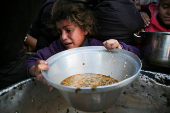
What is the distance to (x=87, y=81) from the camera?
716 mm

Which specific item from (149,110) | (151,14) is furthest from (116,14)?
(149,110)

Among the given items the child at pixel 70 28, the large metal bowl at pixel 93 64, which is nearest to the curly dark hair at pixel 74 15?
the child at pixel 70 28

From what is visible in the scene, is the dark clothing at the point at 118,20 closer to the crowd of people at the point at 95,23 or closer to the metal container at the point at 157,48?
the crowd of people at the point at 95,23

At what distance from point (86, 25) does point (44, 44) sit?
53 cm

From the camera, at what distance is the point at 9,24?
17.6 inches

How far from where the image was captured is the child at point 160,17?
50.5 inches

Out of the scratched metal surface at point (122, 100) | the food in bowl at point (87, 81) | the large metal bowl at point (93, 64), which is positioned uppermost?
the large metal bowl at point (93, 64)

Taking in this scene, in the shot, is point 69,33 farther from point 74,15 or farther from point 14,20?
point 14,20

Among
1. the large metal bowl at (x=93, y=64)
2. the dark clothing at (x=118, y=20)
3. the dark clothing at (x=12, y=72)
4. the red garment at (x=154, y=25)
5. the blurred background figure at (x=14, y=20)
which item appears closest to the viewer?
the blurred background figure at (x=14, y=20)

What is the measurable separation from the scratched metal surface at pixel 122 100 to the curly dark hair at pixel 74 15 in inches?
25.9

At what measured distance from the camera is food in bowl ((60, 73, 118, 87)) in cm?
69

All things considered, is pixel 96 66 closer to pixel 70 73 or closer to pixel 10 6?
pixel 70 73

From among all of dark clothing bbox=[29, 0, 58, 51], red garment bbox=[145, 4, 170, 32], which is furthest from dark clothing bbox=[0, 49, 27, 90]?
red garment bbox=[145, 4, 170, 32]

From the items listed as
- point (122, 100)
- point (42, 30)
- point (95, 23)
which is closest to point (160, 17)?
point (95, 23)
